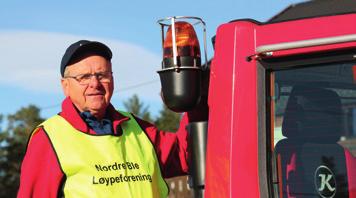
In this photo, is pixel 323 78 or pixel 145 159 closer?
pixel 323 78

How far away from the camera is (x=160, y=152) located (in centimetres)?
361

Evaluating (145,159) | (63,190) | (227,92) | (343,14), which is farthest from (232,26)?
(63,190)

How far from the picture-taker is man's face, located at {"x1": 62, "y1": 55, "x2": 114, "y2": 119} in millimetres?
3389

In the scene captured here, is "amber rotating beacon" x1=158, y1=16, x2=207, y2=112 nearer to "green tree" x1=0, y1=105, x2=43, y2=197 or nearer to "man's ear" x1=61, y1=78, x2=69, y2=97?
"man's ear" x1=61, y1=78, x2=69, y2=97

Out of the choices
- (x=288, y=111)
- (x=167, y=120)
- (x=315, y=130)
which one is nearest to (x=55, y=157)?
(x=288, y=111)

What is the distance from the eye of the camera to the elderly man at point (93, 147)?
10.8 ft

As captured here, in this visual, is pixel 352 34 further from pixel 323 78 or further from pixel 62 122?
pixel 62 122

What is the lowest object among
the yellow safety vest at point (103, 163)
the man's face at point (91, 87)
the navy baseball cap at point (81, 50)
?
the yellow safety vest at point (103, 163)

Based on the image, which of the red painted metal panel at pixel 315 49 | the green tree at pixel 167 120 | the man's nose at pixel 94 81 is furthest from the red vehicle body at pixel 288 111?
the green tree at pixel 167 120

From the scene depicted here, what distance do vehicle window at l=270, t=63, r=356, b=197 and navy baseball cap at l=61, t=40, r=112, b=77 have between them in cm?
91

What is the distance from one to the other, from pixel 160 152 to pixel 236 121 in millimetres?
770

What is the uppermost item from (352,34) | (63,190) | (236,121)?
(352,34)

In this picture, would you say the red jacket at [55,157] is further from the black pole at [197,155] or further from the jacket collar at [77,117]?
the black pole at [197,155]

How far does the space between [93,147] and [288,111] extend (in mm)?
967
